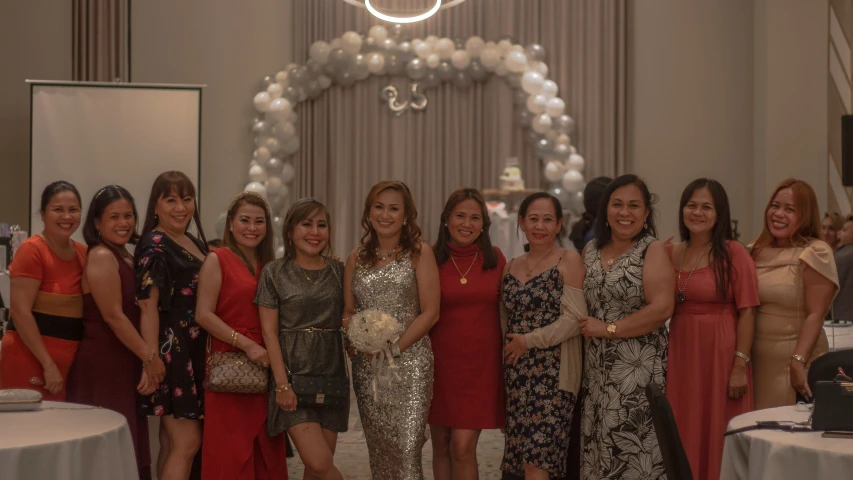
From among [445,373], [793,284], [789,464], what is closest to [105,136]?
[445,373]

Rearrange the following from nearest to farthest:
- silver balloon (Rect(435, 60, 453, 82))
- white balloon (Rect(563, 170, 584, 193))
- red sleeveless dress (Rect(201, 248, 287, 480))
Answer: red sleeveless dress (Rect(201, 248, 287, 480)) < white balloon (Rect(563, 170, 584, 193)) < silver balloon (Rect(435, 60, 453, 82))

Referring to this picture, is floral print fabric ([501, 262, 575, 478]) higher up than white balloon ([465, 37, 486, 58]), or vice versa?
white balloon ([465, 37, 486, 58])

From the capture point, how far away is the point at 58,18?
972 centimetres

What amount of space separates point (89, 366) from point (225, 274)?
0.78 meters

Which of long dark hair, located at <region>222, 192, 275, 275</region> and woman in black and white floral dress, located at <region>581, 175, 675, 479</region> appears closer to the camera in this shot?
woman in black and white floral dress, located at <region>581, 175, 675, 479</region>

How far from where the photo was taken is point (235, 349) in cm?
397

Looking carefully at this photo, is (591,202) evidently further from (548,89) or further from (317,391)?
(548,89)

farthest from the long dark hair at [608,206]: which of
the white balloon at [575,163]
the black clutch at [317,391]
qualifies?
the white balloon at [575,163]

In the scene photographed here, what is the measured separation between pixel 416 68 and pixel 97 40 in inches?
145

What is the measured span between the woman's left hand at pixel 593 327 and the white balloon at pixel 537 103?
5.22m

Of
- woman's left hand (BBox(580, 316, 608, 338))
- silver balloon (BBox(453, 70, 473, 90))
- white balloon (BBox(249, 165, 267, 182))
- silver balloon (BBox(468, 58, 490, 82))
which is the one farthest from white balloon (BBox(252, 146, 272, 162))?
woman's left hand (BBox(580, 316, 608, 338))

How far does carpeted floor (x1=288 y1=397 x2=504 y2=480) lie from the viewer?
5516mm

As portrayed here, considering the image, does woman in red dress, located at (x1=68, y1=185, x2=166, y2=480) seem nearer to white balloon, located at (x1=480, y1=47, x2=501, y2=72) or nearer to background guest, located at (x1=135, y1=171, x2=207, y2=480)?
background guest, located at (x1=135, y1=171, x2=207, y2=480)

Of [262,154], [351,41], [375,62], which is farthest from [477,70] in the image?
[262,154]
